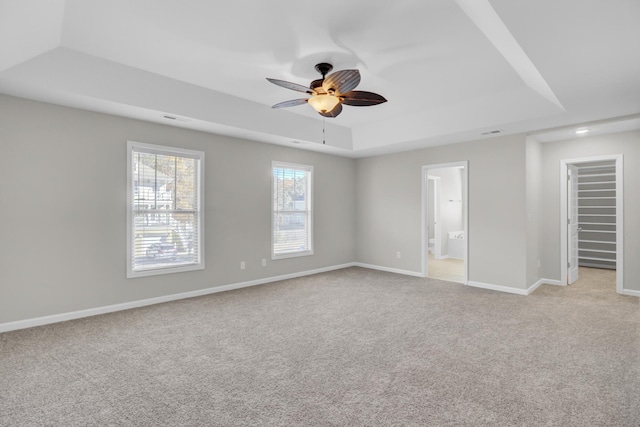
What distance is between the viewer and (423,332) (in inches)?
139

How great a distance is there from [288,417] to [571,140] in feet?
19.5

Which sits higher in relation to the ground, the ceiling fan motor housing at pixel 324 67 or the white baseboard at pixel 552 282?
the ceiling fan motor housing at pixel 324 67

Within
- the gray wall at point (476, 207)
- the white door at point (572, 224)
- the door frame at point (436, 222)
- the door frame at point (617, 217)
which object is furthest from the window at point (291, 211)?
the white door at point (572, 224)

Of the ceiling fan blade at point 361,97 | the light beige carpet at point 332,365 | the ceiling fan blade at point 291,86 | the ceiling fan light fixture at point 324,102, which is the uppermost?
the ceiling fan blade at point 291,86

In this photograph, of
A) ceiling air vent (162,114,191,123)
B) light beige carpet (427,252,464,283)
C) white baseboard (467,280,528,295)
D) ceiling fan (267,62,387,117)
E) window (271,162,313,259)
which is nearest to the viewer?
ceiling fan (267,62,387,117)

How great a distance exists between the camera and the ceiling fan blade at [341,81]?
2.90 meters

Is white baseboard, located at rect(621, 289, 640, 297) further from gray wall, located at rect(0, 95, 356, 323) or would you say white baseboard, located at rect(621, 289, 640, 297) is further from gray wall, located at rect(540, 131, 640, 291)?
gray wall, located at rect(0, 95, 356, 323)

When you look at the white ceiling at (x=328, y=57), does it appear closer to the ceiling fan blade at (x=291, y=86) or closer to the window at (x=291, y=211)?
the ceiling fan blade at (x=291, y=86)

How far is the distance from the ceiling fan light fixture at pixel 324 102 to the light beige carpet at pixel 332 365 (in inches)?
92.9

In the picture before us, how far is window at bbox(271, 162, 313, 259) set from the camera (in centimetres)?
605

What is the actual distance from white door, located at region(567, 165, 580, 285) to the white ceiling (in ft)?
4.19

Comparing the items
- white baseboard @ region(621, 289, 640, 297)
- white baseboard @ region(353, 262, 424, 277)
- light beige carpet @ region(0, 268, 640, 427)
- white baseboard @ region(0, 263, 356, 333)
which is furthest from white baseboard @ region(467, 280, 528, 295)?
white baseboard @ region(0, 263, 356, 333)

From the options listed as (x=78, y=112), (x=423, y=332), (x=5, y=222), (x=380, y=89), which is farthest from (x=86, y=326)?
(x=380, y=89)

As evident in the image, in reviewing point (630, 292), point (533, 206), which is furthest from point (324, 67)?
point (630, 292)
